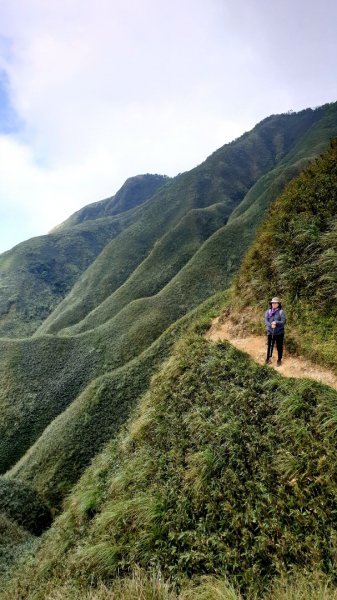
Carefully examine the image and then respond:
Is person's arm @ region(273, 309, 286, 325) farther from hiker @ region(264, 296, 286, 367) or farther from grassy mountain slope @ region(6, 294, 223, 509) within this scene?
grassy mountain slope @ region(6, 294, 223, 509)

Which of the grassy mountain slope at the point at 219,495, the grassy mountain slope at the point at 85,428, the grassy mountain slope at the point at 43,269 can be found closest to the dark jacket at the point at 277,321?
the grassy mountain slope at the point at 219,495

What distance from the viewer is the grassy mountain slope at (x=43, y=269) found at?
3814 inches

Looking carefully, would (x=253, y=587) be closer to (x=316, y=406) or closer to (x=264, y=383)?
(x=316, y=406)

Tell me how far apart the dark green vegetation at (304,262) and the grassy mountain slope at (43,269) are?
79.3 meters

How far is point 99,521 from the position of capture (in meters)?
13.0

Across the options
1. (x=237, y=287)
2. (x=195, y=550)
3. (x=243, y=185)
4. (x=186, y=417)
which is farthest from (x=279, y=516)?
(x=243, y=185)

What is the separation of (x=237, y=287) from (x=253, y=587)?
54.8ft

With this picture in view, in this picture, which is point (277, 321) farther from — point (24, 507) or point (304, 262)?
point (24, 507)

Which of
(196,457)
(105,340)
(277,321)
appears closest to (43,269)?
(105,340)

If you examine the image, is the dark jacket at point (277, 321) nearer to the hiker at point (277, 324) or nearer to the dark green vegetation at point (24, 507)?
the hiker at point (277, 324)

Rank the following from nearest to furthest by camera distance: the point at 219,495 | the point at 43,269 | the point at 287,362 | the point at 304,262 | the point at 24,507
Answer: the point at 219,495
the point at 287,362
the point at 304,262
the point at 24,507
the point at 43,269

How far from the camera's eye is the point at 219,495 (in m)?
10.7

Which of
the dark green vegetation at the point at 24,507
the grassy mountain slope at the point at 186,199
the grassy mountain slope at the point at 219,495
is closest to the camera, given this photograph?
the grassy mountain slope at the point at 219,495

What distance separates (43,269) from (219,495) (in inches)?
4761
